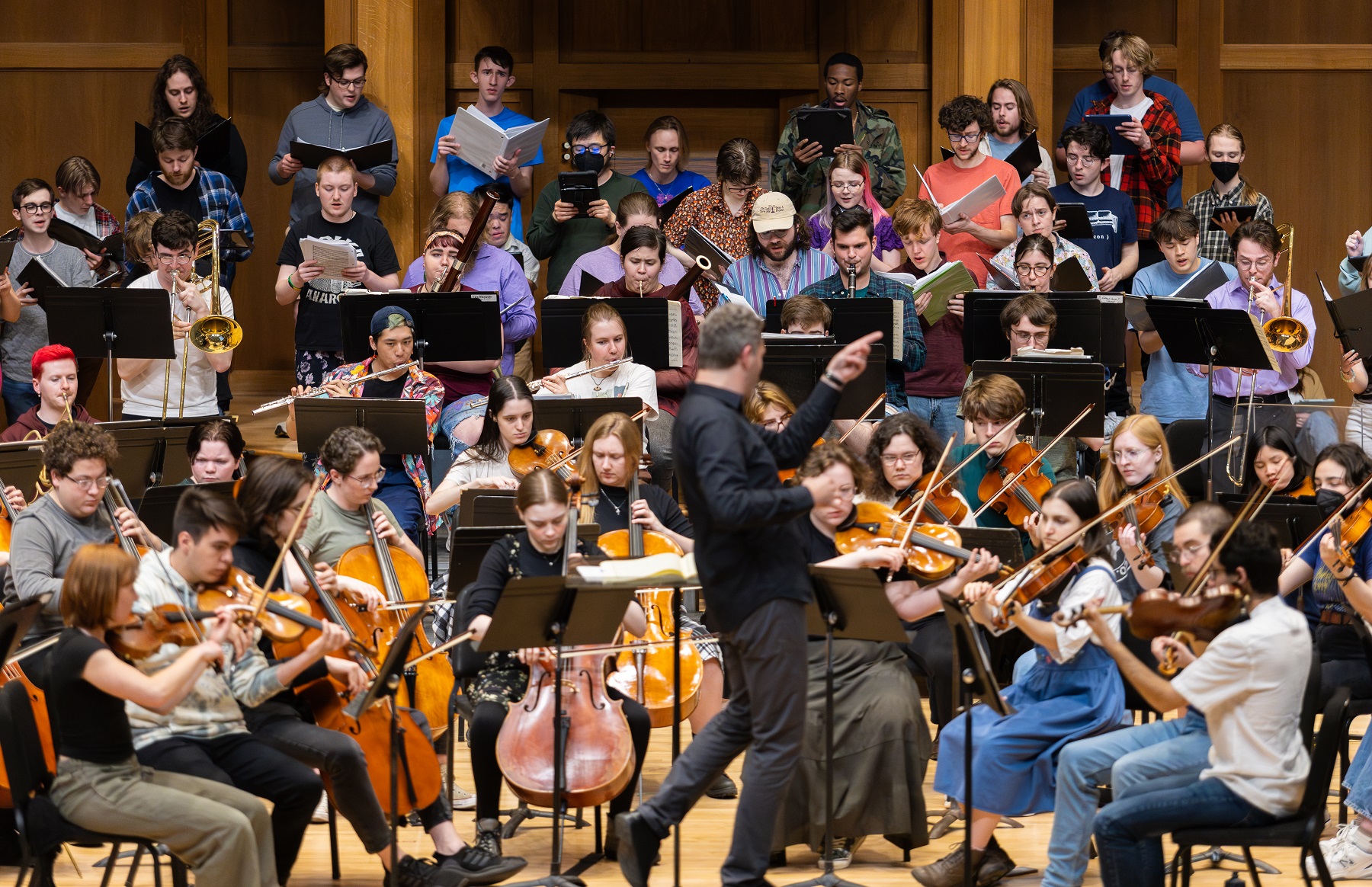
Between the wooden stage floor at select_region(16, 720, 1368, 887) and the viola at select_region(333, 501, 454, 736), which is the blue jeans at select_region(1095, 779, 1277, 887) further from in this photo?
the viola at select_region(333, 501, 454, 736)

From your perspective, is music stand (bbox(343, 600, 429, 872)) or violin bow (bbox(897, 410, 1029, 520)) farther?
violin bow (bbox(897, 410, 1029, 520))

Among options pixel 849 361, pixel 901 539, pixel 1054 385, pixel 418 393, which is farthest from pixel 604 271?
pixel 849 361

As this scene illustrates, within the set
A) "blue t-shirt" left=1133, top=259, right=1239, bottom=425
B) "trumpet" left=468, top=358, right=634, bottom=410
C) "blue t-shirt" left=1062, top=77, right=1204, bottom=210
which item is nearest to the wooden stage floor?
"trumpet" left=468, top=358, right=634, bottom=410

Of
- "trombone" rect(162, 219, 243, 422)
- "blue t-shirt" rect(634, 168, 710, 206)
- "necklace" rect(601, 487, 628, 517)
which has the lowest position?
"necklace" rect(601, 487, 628, 517)

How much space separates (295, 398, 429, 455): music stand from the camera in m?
5.54

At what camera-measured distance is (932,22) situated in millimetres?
8898

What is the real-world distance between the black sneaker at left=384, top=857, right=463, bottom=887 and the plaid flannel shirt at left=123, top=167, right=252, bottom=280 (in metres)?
3.89

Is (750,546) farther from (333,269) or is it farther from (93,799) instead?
(333,269)

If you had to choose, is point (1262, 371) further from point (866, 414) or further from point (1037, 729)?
point (1037, 729)

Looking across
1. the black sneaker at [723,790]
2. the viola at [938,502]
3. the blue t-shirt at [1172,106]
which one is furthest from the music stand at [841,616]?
the blue t-shirt at [1172,106]

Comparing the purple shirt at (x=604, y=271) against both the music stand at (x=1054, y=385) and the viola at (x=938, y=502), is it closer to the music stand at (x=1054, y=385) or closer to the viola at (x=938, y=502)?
the music stand at (x=1054, y=385)

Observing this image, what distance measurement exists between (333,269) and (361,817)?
3328 millimetres

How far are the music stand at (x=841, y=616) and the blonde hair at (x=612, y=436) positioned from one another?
1.12m

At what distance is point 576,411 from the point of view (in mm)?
5594
